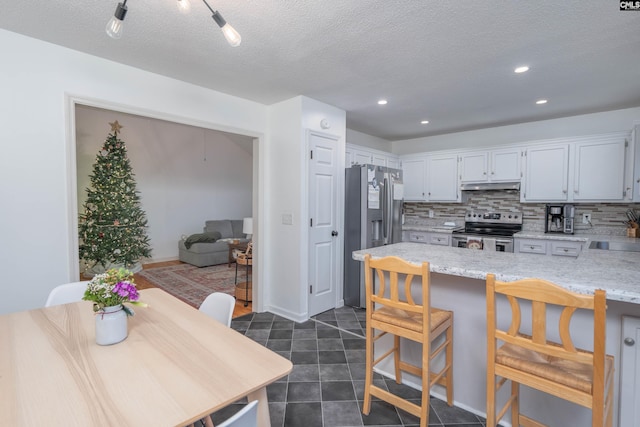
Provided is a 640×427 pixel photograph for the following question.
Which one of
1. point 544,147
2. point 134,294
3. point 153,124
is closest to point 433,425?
point 134,294

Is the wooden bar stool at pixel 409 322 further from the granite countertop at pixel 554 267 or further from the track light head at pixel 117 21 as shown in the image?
the track light head at pixel 117 21

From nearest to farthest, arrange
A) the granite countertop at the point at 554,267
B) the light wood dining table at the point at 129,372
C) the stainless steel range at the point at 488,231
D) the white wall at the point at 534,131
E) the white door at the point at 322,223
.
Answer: the light wood dining table at the point at 129,372
the granite countertop at the point at 554,267
the white door at the point at 322,223
the white wall at the point at 534,131
the stainless steel range at the point at 488,231

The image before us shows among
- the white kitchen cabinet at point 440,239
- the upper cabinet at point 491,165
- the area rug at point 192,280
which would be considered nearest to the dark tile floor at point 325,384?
the area rug at point 192,280

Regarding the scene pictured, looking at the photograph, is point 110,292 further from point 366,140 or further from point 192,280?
point 366,140

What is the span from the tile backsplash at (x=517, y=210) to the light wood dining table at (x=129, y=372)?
4536 mm

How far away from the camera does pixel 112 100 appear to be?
2477 millimetres

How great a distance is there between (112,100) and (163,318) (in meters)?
1.98

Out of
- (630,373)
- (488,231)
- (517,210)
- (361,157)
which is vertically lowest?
(630,373)

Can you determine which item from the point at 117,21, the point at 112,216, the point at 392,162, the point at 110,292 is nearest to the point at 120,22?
the point at 117,21

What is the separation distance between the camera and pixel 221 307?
1.67 metres

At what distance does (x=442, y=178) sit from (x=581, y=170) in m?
1.70

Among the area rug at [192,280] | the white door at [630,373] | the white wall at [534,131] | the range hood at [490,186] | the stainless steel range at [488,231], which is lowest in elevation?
the area rug at [192,280]

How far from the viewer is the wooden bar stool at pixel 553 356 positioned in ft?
3.58

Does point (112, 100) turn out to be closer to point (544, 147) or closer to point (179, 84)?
point (179, 84)
